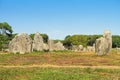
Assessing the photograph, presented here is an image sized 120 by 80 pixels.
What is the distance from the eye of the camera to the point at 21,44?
53188 millimetres

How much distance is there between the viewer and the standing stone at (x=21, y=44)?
5269cm

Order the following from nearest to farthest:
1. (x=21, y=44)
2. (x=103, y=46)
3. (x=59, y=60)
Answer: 1. (x=59, y=60)
2. (x=103, y=46)
3. (x=21, y=44)

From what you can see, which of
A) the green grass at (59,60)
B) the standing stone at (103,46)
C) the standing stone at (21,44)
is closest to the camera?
the green grass at (59,60)

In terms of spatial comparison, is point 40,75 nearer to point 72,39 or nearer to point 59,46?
point 59,46

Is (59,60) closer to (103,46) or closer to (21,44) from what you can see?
(103,46)

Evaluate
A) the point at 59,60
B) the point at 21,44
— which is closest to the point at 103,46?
the point at 21,44

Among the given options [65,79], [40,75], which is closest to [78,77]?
[65,79]

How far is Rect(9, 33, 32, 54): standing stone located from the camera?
52688mm

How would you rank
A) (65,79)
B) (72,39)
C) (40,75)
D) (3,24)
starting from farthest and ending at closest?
(72,39) → (3,24) → (40,75) → (65,79)

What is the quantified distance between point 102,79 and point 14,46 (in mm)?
33259

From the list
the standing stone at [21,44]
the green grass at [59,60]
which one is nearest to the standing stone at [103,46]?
the green grass at [59,60]

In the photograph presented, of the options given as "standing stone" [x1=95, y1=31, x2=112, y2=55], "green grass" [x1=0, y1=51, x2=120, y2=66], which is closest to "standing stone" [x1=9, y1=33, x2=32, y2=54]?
"green grass" [x1=0, y1=51, x2=120, y2=66]

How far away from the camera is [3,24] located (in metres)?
93.4

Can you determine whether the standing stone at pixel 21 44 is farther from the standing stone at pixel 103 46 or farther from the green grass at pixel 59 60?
the standing stone at pixel 103 46
